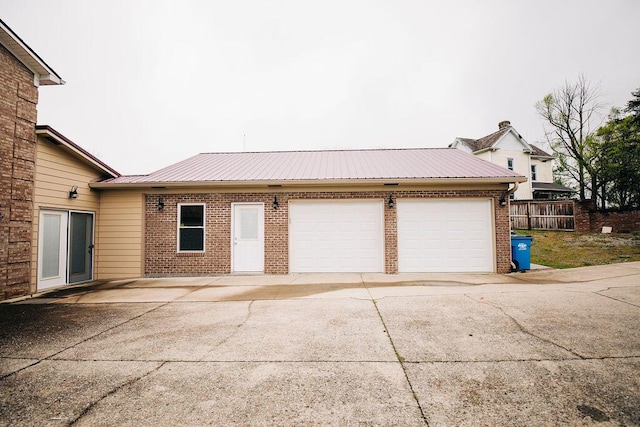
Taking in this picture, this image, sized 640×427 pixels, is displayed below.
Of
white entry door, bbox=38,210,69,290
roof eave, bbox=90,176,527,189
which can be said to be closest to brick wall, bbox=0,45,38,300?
white entry door, bbox=38,210,69,290

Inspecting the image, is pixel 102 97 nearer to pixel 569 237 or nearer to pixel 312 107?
pixel 312 107

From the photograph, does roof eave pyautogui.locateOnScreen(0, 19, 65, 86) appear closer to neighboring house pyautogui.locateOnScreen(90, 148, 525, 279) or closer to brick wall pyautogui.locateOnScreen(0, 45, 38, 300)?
brick wall pyautogui.locateOnScreen(0, 45, 38, 300)

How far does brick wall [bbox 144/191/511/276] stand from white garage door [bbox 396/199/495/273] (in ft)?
0.98

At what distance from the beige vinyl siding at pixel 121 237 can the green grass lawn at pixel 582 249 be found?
14.6 metres

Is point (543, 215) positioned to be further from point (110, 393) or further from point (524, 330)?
point (110, 393)

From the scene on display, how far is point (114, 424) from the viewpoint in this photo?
7.72ft

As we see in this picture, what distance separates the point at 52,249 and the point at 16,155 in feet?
8.75

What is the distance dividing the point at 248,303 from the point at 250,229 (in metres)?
4.08

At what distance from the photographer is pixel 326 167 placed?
1138 centimetres

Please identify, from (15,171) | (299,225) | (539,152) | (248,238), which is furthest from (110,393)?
(539,152)

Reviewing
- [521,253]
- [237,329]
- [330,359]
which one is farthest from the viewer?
[521,253]

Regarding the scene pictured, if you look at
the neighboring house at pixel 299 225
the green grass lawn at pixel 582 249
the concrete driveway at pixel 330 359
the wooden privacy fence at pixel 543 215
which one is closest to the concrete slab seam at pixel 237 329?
the concrete driveway at pixel 330 359

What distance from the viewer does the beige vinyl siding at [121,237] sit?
974 cm

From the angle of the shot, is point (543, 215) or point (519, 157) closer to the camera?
point (543, 215)
